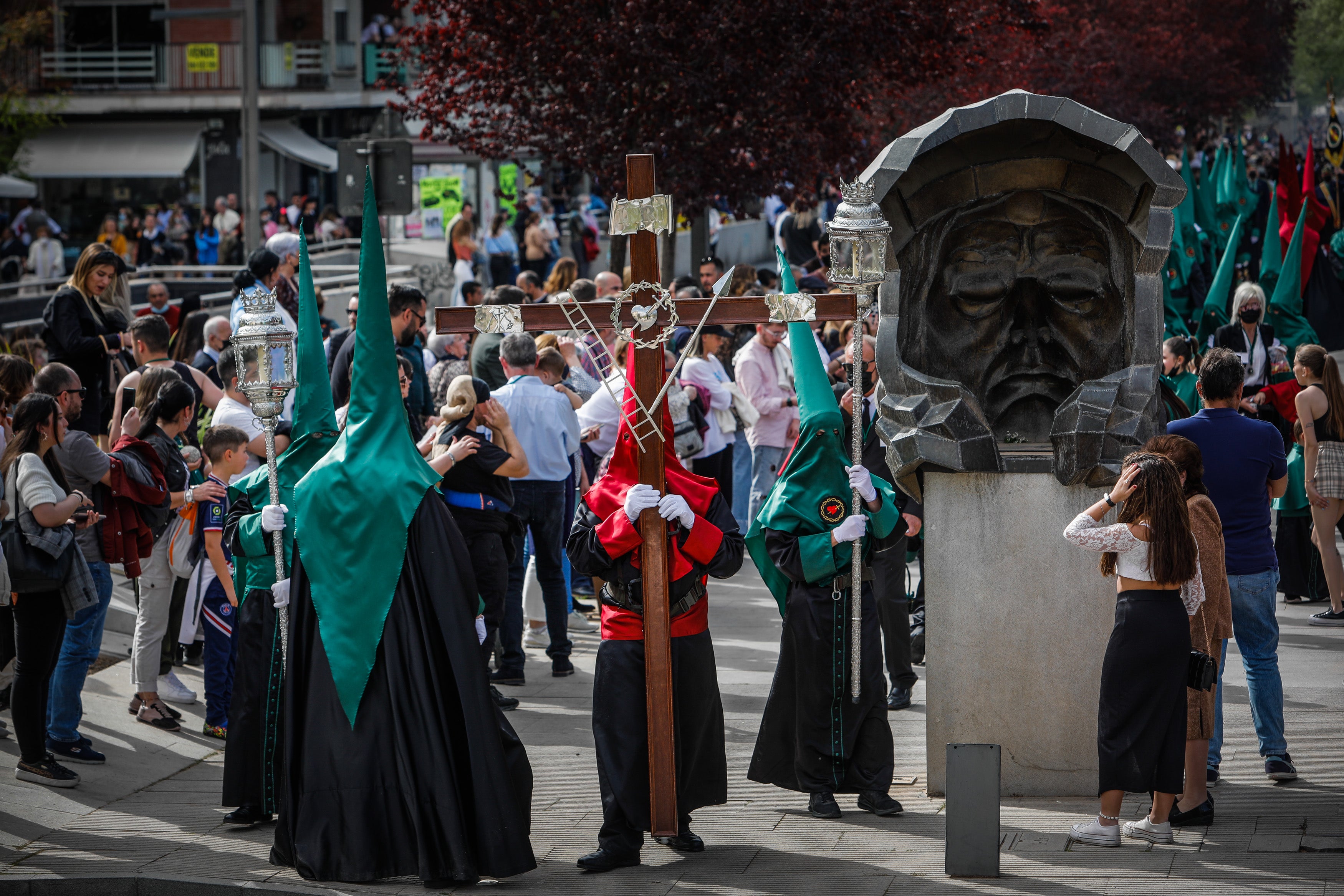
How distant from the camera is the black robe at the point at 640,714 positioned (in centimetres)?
625

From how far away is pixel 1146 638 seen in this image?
239 inches

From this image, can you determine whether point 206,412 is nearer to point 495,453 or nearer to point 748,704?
point 495,453

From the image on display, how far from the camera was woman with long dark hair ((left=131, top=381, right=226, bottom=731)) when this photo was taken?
8.27 m

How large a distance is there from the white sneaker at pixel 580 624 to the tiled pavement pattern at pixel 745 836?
Result: 2.20 m

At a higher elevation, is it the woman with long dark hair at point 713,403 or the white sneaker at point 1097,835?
the woman with long dark hair at point 713,403

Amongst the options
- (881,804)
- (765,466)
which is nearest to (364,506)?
(881,804)

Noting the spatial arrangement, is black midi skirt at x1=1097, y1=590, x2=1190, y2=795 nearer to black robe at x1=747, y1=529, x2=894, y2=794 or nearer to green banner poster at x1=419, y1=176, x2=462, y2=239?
black robe at x1=747, y1=529, x2=894, y2=794

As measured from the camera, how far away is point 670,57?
14977mm

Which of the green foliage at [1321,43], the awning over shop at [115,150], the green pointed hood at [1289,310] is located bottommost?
the green pointed hood at [1289,310]

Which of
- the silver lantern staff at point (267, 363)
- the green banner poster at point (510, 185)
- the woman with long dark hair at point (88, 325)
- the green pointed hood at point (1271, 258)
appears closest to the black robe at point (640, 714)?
the silver lantern staff at point (267, 363)

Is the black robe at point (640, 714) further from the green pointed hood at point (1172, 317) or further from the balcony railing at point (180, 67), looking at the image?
the balcony railing at point (180, 67)

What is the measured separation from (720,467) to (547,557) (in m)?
2.97

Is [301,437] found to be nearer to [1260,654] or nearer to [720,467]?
[1260,654]

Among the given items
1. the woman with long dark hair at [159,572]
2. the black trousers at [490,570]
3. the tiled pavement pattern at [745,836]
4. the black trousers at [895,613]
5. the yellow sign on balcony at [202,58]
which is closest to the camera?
the tiled pavement pattern at [745,836]
